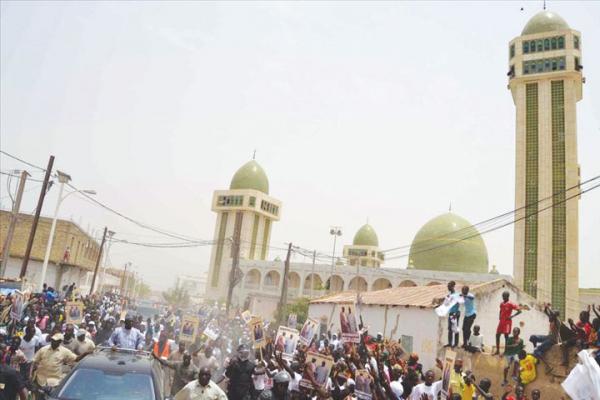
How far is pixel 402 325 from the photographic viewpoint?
20125mm

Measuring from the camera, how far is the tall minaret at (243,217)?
235 ft

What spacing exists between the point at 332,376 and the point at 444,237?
165 feet

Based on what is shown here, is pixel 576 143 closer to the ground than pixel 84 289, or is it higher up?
higher up

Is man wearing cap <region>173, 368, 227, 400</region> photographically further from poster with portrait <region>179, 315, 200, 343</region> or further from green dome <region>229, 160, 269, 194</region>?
green dome <region>229, 160, 269, 194</region>

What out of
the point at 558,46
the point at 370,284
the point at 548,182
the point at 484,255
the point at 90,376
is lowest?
the point at 90,376

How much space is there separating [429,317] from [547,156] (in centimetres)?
3123

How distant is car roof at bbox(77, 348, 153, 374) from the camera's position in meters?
6.02

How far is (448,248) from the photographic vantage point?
177ft

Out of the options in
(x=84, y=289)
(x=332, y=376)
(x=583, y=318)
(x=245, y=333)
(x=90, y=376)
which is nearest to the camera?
(x=90, y=376)

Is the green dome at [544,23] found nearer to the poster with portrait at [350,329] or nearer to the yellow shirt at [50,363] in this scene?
the poster with portrait at [350,329]

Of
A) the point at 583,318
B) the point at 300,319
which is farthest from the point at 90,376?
the point at 300,319

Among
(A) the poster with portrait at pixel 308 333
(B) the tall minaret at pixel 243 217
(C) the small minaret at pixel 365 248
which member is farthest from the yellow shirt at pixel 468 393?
(C) the small minaret at pixel 365 248

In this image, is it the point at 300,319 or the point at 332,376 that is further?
the point at 300,319

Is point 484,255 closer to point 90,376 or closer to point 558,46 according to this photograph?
point 558,46
